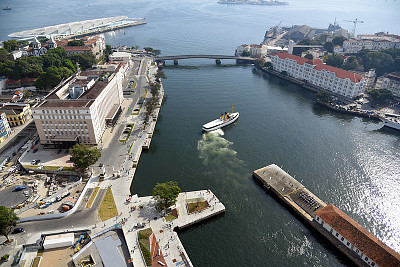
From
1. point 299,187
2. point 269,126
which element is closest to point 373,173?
point 299,187

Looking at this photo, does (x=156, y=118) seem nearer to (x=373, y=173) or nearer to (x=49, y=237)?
(x=49, y=237)

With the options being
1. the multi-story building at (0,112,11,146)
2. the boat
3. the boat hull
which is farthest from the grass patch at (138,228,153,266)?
the boat

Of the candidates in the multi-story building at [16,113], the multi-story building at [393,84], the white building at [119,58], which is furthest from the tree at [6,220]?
the multi-story building at [393,84]

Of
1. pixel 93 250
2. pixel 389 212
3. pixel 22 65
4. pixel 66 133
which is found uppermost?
pixel 22 65

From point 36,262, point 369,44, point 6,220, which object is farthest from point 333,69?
point 6,220

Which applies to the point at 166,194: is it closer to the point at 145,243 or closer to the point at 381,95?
the point at 145,243

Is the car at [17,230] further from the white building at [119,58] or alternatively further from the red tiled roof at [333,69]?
the red tiled roof at [333,69]
